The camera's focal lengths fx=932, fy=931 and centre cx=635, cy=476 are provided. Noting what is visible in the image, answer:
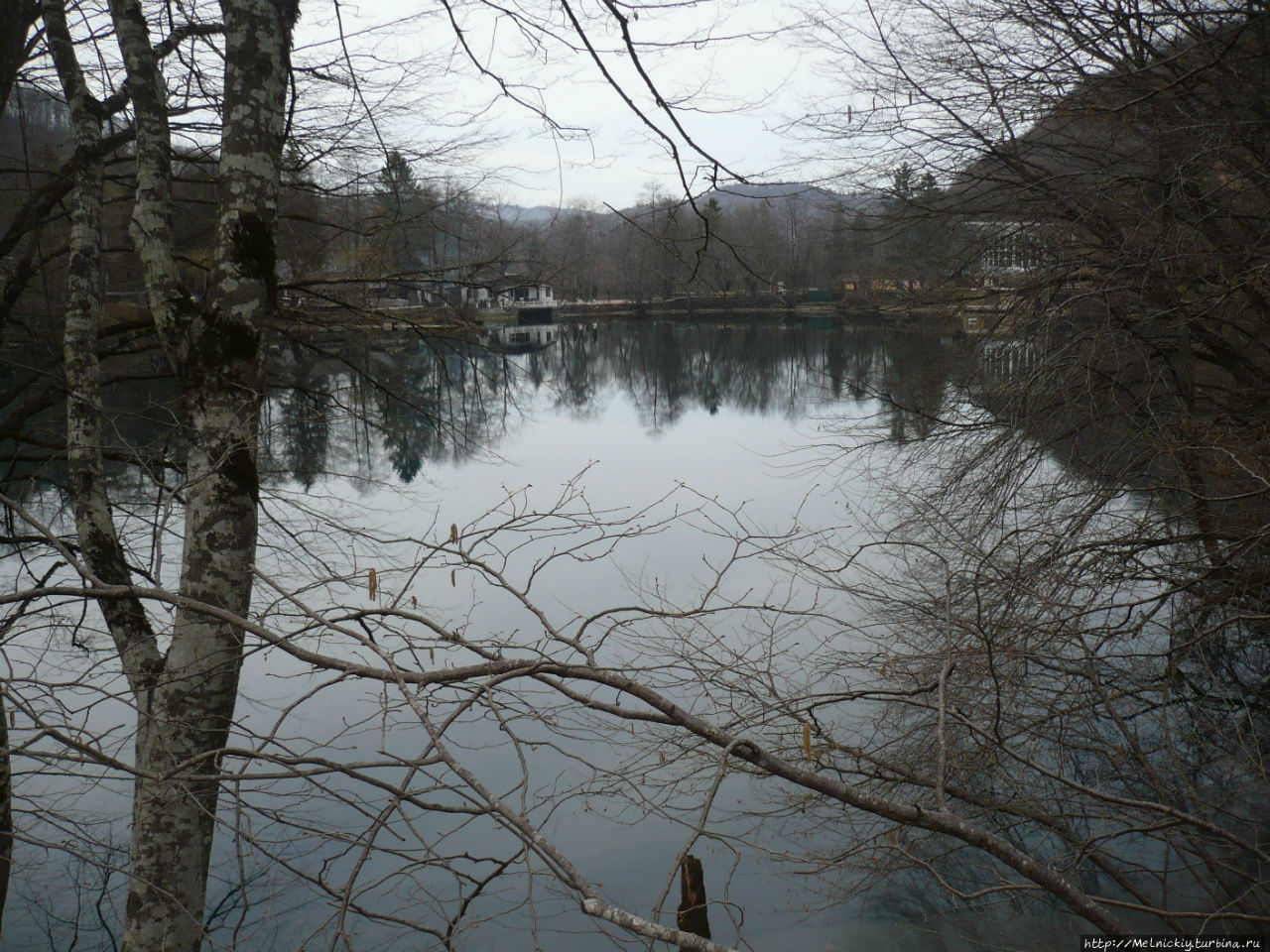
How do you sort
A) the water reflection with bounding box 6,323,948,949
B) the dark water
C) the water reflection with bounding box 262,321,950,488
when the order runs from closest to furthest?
the dark water → the water reflection with bounding box 6,323,948,949 → the water reflection with bounding box 262,321,950,488

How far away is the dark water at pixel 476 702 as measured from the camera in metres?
3.42

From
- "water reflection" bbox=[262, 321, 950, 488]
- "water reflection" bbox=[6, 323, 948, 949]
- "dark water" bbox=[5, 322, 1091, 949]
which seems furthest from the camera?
"water reflection" bbox=[262, 321, 950, 488]

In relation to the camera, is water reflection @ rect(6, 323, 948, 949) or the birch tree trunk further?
water reflection @ rect(6, 323, 948, 949)

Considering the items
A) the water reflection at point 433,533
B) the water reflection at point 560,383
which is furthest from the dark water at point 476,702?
the water reflection at point 560,383

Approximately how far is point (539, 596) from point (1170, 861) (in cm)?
658

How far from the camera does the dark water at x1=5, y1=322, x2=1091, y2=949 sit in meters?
3.42

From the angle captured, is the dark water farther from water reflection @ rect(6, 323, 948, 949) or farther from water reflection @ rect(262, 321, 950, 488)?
water reflection @ rect(262, 321, 950, 488)

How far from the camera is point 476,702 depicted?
6.16 metres

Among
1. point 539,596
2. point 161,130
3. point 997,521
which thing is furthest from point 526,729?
point 161,130

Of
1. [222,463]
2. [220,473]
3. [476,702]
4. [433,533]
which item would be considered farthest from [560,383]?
[222,463]

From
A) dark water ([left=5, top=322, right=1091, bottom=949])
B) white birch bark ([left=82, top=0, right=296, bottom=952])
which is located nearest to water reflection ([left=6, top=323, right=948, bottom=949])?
dark water ([left=5, top=322, right=1091, bottom=949])

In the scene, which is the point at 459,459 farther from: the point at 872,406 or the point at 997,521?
the point at 997,521

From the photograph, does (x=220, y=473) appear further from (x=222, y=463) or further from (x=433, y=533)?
(x=433, y=533)

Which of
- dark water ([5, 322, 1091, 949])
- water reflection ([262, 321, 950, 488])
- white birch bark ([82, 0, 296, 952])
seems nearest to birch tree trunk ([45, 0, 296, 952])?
white birch bark ([82, 0, 296, 952])
